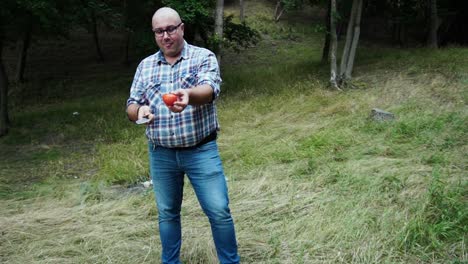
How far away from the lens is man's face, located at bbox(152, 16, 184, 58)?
8.62 ft

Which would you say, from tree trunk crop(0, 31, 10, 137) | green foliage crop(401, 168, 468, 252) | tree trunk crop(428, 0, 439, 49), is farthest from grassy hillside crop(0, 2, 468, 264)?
tree trunk crop(428, 0, 439, 49)

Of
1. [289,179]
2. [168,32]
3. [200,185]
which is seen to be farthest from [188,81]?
[289,179]

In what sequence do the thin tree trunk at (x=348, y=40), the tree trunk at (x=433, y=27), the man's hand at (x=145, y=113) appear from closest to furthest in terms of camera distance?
the man's hand at (x=145, y=113) < the thin tree trunk at (x=348, y=40) < the tree trunk at (x=433, y=27)

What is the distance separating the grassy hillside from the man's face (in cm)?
168

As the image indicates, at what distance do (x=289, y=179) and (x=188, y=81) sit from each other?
2.57m

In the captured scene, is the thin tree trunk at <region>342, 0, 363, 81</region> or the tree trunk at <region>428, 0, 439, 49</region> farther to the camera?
the tree trunk at <region>428, 0, 439, 49</region>

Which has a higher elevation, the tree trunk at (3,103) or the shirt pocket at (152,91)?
the shirt pocket at (152,91)

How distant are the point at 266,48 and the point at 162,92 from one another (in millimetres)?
18739

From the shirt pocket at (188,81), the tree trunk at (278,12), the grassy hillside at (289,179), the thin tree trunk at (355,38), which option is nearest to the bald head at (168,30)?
the shirt pocket at (188,81)

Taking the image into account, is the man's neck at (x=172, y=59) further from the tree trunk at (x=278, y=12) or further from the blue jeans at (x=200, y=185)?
the tree trunk at (x=278, y=12)

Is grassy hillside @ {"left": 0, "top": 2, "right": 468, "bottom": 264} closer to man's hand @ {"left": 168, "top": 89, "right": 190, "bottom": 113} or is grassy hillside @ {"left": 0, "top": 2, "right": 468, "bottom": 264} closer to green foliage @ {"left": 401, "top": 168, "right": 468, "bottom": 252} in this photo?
green foliage @ {"left": 401, "top": 168, "right": 468, "bottom": 252}

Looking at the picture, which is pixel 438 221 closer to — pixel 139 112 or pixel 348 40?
pixel 139 112

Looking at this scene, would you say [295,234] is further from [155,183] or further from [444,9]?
[444,9]

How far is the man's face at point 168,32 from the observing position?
263 cm
